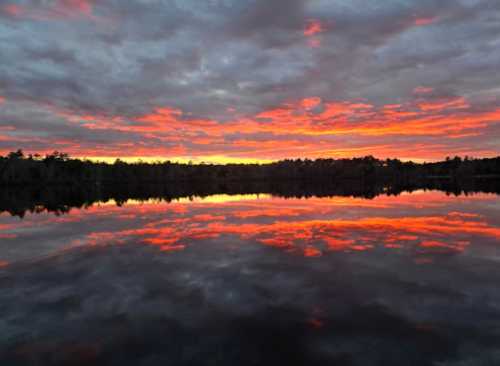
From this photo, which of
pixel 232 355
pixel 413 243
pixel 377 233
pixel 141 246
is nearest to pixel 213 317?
pixel 232 355

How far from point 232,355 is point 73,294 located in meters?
6.82

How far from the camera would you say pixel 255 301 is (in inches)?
380

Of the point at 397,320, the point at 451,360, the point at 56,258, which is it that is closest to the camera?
the point at 451,360

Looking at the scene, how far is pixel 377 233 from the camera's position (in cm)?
2066

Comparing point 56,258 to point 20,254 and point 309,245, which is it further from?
point 309,245

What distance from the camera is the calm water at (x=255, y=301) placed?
6863mm

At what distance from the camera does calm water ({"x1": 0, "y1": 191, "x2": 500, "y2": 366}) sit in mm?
6863

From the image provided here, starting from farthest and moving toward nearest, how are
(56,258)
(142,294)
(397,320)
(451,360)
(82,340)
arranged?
1. (56,258)
2. (142,294)
3. (397,320)
4. (82,340)
5. (451,360)


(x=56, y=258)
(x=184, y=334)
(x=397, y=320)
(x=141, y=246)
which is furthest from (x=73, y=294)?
(x=397, y=320)

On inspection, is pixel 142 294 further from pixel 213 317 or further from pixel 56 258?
pixel 56 258

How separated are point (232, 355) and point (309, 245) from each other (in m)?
11.5

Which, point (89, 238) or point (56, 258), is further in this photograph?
point (89, 238)

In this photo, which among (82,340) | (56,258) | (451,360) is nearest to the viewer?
(451,360)

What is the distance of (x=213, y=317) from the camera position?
858 centimetres
